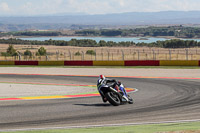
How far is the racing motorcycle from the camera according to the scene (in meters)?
14.3

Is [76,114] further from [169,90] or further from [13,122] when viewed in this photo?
[169,90]

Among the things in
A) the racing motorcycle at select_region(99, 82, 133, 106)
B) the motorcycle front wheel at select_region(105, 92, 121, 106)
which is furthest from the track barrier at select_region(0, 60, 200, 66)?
the motorcycle front wheel at select_region(105, 92, 121, 106)

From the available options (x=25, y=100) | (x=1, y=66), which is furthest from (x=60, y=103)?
(x=1, y=66)

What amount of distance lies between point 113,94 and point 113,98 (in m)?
0.15

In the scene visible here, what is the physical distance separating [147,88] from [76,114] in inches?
353

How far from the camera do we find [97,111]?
13.5 meters

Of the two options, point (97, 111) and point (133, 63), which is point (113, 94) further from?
point (133, 63)

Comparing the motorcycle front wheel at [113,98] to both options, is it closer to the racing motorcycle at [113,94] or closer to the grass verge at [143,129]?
the racing motorcycle at [113,94]

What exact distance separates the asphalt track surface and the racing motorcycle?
0.83ft

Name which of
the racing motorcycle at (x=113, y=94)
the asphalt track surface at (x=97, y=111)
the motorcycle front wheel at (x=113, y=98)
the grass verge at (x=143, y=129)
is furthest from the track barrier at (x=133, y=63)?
the grass verge at (x=143, y=129)

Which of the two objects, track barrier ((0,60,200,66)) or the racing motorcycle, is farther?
track barrier ((0,60,200,66))

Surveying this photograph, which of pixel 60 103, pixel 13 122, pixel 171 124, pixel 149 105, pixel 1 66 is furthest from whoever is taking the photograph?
pixel 1 66

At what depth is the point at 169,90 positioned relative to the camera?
65.1ft

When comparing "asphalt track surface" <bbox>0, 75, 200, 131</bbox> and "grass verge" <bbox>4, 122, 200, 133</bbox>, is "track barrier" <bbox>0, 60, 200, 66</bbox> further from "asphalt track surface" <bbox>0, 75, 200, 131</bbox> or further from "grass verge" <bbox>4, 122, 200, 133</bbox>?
"grass verge" <bbox>4, 122, 200, 133</bbox>
